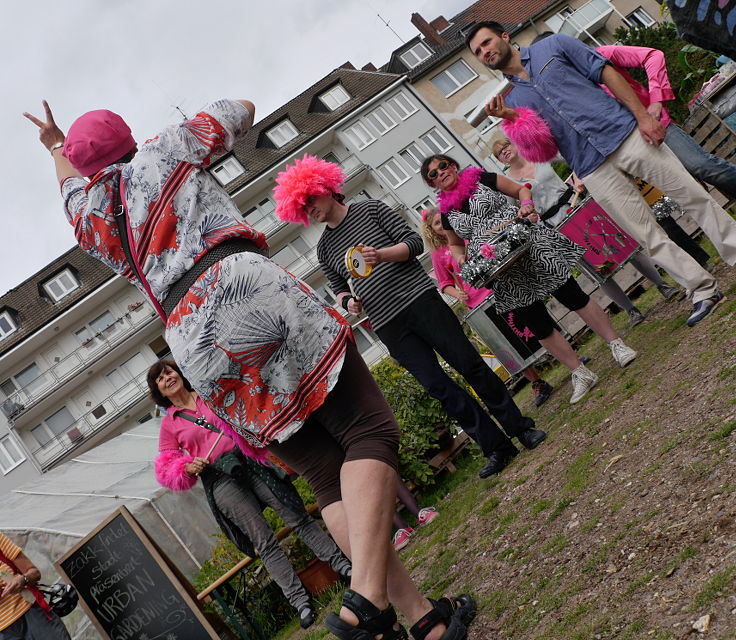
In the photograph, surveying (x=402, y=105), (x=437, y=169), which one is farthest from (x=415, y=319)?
(x=402, y=105)

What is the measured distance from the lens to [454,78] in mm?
39688

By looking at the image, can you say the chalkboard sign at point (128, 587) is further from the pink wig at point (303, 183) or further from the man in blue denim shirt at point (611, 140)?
the man in blue denim shirt at point (611, 140)

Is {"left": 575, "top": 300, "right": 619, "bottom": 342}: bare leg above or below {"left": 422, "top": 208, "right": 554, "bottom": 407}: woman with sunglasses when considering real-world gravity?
below

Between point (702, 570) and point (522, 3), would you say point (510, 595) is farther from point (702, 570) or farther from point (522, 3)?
point (522, 3)

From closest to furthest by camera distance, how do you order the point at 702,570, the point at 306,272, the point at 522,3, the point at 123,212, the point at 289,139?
the point at 702,570 → the point at 123,212 → the point at 306,272 → the point at 289,139 → the point at 522,3

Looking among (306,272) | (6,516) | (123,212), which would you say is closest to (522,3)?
(306,272)

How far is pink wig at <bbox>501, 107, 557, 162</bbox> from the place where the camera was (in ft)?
16.1

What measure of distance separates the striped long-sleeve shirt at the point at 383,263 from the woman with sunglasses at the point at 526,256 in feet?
3.00

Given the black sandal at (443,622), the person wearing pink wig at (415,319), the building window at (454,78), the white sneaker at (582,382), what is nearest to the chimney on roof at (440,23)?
the building window at (454,78)

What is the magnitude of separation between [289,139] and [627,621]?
3775 cm

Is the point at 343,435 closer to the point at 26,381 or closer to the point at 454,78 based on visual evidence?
the point at 26,381

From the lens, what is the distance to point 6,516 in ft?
33.7

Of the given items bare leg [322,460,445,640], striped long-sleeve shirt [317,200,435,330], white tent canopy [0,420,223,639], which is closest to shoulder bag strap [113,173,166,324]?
bare leg [322,460,445,640]

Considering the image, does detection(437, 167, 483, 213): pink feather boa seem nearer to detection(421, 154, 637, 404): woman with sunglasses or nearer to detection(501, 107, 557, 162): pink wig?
detection(421, 154, 637, 404): woman with sunglasses
